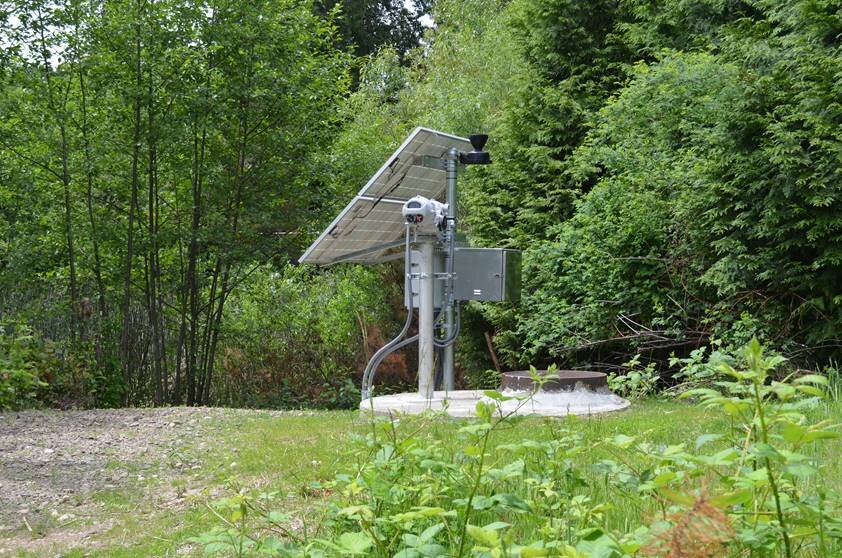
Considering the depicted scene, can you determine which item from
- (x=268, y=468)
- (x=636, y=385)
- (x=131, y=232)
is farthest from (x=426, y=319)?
(x=131, y=232)

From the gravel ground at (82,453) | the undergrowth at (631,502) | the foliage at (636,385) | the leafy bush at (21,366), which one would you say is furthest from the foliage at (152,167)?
the undergrowth at (631,502)

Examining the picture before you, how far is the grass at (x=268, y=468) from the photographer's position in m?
3.88

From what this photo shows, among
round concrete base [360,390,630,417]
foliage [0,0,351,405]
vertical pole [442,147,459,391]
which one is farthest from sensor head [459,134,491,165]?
foliage [0,0,351,405]

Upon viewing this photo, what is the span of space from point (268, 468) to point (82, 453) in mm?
1751

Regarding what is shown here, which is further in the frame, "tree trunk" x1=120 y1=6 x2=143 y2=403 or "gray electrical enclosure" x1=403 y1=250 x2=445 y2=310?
"tree trunk" x1=120 y1=6 x2=143 y2=403

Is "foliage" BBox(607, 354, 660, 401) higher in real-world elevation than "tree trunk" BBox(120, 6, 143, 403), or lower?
lower

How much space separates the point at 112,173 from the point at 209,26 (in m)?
2.02

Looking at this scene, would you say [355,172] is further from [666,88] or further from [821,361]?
[821,361]

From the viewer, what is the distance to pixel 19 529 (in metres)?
4.36

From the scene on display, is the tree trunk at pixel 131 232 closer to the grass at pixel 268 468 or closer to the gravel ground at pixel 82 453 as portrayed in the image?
the gravel ground at pixel 82 453

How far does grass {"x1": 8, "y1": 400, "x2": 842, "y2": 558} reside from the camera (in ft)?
12.7

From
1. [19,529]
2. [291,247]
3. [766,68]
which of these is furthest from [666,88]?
[19,529]

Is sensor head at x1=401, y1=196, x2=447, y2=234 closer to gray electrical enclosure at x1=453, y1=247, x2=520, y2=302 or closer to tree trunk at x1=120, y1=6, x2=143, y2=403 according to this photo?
gray electrical enclosure at x1=453, y1=247, x2=520, y2=302

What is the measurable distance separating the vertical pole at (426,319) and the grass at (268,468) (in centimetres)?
68
